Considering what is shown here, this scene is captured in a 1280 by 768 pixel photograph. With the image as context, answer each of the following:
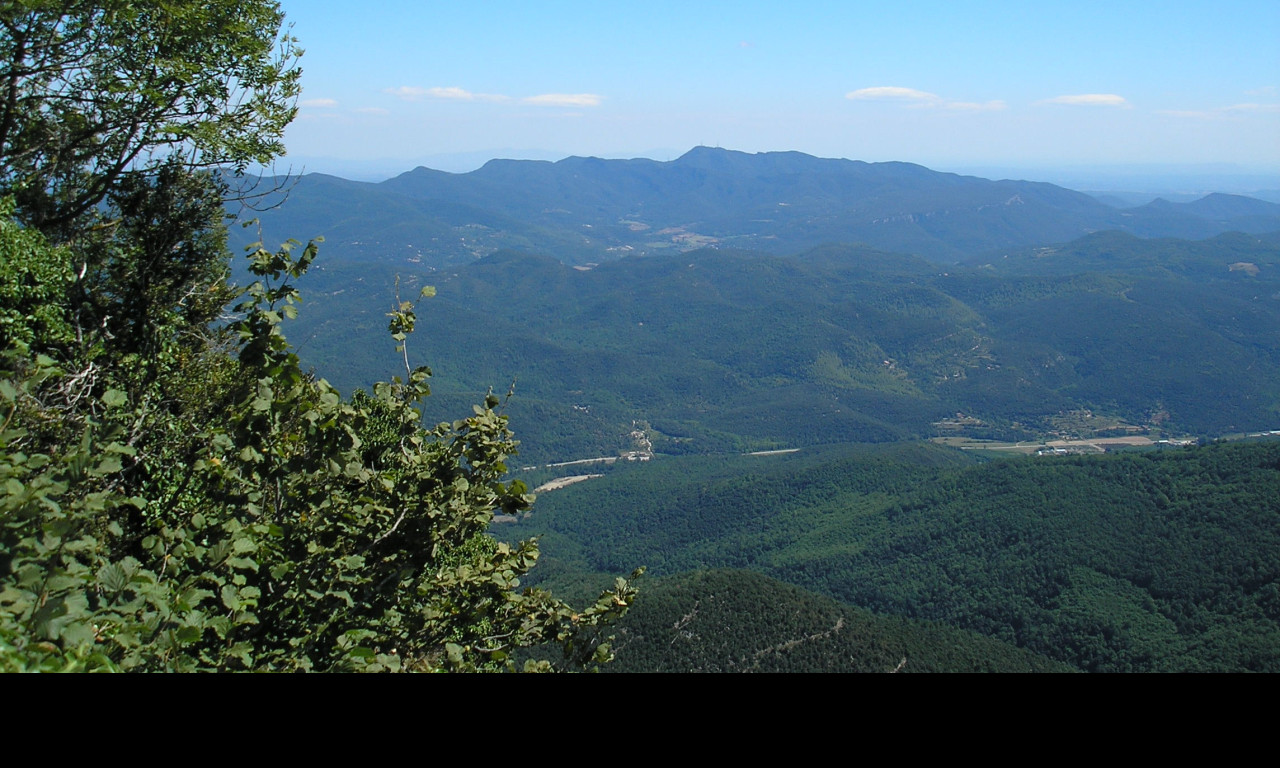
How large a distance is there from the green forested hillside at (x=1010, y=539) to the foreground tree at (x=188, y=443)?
4132 cm

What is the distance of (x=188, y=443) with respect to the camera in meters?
6.16

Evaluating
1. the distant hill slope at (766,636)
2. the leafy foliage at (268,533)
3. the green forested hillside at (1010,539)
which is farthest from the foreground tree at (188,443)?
the green forested hillside at (1010,539)

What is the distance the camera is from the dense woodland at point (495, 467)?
13.3 ft

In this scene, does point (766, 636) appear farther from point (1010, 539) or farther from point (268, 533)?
point (1010, 539)

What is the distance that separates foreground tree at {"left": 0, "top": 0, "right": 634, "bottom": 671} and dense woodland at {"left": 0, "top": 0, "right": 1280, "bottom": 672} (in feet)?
0.10

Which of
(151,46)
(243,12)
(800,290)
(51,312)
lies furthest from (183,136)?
(800,290)

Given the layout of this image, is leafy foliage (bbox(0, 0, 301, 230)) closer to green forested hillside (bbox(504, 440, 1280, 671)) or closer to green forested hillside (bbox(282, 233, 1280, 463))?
green forested hillside (bbox(504, 440, 1280, 671))

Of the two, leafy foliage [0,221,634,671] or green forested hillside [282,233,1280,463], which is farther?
green forested hillside [282,233,1280,463]

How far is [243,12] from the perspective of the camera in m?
8.01

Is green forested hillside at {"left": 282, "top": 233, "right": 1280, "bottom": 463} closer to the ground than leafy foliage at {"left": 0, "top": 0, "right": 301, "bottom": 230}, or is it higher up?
closer to the ground

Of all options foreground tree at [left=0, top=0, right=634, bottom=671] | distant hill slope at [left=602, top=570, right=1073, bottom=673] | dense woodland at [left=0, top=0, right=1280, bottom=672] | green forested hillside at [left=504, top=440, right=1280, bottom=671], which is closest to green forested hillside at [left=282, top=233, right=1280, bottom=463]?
dense woodland at [left=0, top=0, right=1280, bottom=672]

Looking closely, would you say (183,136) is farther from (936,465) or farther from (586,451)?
(586,451)

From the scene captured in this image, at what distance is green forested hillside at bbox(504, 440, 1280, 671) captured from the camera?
41.7 meters

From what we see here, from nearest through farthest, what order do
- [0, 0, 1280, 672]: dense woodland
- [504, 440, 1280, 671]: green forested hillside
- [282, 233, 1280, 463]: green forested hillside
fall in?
1. [0, 0, 1280, 672]: dense woodland
2. [504, 440, 1280, 671]: green forested hillside
3. [282, 233, 1280, 463]: green forested hillside
